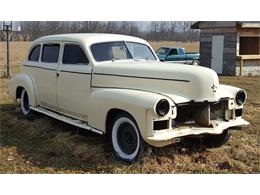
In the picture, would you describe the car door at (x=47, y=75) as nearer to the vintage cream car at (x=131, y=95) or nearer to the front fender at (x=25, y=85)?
the vintage cream car at (x=131, y=95)

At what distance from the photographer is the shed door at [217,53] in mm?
19078

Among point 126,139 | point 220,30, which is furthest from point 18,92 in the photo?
point 220,30

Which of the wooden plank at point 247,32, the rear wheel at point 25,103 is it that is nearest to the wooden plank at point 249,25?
the wooden plank at point 247,32

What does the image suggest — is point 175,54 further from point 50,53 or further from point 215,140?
point 215,140

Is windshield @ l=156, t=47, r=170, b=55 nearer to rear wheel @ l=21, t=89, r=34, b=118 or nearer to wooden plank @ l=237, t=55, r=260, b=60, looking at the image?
wooden plank @ l=237, t=55, r=260, b=60

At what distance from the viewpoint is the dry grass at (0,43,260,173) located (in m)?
5.27

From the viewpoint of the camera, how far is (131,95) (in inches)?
207

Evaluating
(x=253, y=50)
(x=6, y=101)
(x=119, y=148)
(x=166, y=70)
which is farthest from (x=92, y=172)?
(x=253, y=50)

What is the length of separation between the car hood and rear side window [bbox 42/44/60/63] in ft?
4.91

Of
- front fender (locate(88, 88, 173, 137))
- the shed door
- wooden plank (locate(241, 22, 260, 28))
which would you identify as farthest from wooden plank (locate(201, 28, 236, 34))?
front fender (locate(88, 88, 173, 137))

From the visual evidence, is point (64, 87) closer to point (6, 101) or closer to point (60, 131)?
point (60, 131)

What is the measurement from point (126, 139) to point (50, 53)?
10.3 ft

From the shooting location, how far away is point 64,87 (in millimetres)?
6941

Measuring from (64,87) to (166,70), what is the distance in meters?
2.24
